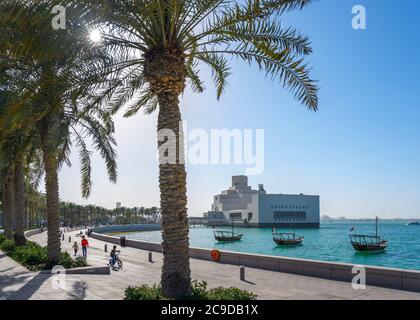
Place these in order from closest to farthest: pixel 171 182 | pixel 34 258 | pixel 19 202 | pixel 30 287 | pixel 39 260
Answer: pixel 171 182 → pixel 30 287 → pixel 39 260 → pixel 34 258 → pixel 19 202

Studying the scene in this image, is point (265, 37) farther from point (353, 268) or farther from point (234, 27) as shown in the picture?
point (353, 268)

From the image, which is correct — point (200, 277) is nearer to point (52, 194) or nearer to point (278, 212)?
point (52, 194)

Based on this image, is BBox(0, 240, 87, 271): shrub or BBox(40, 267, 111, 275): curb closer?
BBox(40, 267, 111, 275): curb

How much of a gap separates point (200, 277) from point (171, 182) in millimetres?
8869

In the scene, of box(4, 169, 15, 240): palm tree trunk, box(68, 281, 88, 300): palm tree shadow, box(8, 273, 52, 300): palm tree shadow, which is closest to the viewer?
box(8, 273, 52, 300): palm tree shadow

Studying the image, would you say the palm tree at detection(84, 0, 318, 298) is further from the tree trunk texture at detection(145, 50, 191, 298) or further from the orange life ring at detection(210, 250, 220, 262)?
the orange life ring at detection(210, 250, 220, 262)

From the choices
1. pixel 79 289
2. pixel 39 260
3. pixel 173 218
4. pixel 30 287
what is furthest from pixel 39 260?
pixel 173 218

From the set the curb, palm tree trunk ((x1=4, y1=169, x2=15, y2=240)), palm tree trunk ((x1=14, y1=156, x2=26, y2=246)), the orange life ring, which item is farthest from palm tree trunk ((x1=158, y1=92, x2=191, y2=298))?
palm tree trunk ((x1=4, y1=169, x2=15, y2=240))

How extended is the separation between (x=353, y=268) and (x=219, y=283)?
17.2ft

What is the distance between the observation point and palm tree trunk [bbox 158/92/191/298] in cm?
1020

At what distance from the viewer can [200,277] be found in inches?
701

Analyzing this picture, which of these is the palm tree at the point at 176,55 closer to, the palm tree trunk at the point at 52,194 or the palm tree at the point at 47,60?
the palm tree at the point at 47,60

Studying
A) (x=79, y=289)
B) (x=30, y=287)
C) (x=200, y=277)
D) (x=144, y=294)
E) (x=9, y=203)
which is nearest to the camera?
(x=144, y=294)

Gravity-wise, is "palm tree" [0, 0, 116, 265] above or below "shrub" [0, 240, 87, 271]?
above
